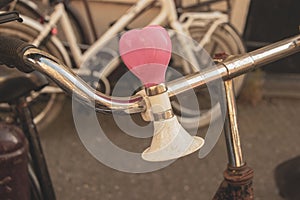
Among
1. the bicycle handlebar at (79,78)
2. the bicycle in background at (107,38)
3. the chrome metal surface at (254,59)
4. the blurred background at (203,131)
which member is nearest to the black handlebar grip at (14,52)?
the bicycle handlebar at (79,78)

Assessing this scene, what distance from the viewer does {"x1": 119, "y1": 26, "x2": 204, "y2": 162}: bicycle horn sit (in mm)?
812

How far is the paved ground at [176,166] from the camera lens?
3.00m

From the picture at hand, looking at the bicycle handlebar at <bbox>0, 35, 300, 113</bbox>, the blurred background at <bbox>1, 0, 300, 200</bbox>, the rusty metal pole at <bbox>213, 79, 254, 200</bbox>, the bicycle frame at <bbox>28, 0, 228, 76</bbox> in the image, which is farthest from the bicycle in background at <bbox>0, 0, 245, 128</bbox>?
the bicycle handlebar at <bbox>0, 35, 300, 113</bbox>

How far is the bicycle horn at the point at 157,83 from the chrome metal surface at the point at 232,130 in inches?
12.2

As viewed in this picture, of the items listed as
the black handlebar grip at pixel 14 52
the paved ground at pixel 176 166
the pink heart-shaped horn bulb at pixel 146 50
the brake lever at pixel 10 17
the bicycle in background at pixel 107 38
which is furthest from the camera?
the bicycle in background at pixel 107 38

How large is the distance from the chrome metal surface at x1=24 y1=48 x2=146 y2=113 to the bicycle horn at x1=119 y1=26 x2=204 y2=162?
1.6 inches

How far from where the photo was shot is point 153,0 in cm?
342

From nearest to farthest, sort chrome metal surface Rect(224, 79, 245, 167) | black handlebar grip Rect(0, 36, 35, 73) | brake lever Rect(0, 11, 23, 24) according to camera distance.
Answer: black handlebar grip Rect(0, 36, 35, 73), brake lever Rect(0, 11, 23, 24), chrome metal surface Rect(224, 79, 245, 167)

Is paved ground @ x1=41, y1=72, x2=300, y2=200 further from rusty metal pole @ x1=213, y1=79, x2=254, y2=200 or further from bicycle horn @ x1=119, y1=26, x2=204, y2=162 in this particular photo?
bicycle horn @ x1=119, y1=26, x2=204, y2=162

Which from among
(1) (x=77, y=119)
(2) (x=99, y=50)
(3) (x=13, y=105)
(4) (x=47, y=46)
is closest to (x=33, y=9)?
(4) (x=47, y=46)

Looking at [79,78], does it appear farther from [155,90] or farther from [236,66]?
[236,66]

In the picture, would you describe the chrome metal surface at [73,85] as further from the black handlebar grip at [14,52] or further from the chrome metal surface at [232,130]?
the chrome metal surface at [232,130]

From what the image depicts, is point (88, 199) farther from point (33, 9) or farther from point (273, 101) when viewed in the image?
point (273, 101)

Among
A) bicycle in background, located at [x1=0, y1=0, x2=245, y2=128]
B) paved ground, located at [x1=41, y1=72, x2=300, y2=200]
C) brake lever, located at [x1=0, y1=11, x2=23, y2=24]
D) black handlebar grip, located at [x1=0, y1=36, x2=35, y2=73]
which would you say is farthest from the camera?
bicycle in background, located at [x1=0, y1=0, x2=245, y2=128]
